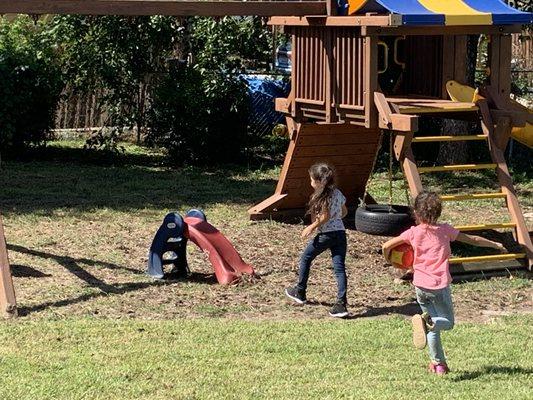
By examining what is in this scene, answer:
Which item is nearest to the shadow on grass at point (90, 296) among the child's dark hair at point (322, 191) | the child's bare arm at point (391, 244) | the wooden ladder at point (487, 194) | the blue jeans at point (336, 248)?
the blue jeans at point (336, 248)

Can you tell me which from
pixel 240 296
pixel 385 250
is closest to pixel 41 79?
pixel 240 296

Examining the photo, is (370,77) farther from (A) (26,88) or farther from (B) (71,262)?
(A) (26,88)

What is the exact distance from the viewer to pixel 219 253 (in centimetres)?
909

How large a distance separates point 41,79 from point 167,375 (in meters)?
10.8

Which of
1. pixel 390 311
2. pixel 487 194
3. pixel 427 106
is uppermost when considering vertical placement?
pixel 427 106

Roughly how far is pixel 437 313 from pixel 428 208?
0.64 metres

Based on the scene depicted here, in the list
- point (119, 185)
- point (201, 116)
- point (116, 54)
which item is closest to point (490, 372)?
point (119, 185)

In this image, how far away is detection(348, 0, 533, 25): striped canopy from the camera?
31.1 ft

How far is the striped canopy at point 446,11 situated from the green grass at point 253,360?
3.00 metres

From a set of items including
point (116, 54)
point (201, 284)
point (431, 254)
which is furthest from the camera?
point (116, 54)

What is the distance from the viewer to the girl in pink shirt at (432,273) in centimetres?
635

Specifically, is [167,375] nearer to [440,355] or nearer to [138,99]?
[440,355]

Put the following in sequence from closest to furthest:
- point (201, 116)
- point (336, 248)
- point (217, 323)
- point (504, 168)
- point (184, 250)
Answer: point (217, 323)
point (336, 248)
point (184, 250)
point (504, 168)
point (201, 116)

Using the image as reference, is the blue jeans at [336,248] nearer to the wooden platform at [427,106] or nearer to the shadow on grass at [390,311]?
the shadow on grass at [390,311]
